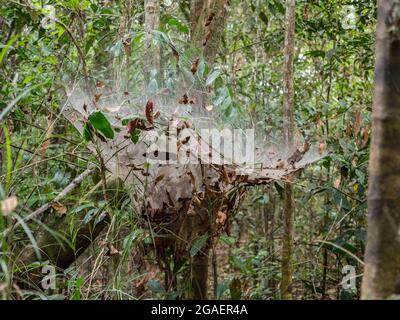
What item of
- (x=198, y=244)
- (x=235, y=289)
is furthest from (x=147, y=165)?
(x=235, y=289)

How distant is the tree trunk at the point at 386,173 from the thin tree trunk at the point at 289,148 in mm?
1272

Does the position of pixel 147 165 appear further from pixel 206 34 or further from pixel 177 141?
pixel 206 34

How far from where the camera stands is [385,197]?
47.0 inches

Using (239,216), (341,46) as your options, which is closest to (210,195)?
(341,46)

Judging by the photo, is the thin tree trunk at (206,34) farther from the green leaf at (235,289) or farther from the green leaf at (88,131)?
the green leaf at (88,131)

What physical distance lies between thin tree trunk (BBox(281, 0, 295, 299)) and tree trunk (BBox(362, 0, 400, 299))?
1272 mm

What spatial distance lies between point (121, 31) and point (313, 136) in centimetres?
144

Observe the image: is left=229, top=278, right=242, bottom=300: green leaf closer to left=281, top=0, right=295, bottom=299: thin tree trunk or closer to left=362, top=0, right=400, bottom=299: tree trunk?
left=281, top=0, right=295, bottom=299: thin tree trunk

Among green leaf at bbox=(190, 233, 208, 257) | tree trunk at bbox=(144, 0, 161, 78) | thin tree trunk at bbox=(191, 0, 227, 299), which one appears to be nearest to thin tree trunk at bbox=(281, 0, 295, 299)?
green leaf at bbox=(190, 233, 208, 257)

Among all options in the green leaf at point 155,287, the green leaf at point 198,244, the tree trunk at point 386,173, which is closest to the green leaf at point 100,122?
the green leaf at point 198,244

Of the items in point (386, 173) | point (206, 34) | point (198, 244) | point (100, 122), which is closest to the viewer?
point (386, 173)

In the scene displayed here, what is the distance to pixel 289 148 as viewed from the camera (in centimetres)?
262

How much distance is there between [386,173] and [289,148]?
4.67 feet
